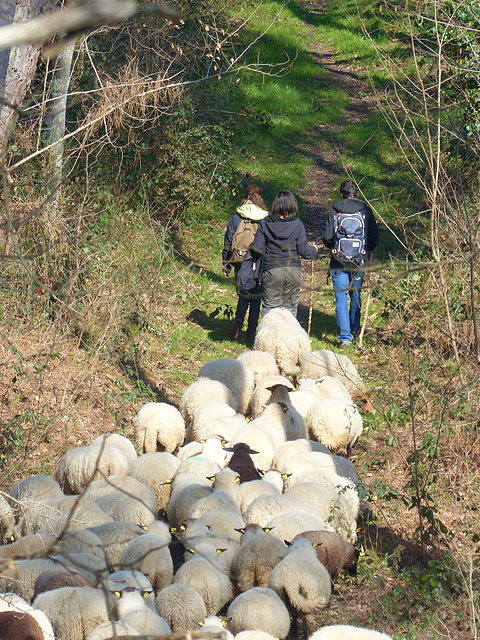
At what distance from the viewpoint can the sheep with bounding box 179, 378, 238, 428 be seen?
25.1ft

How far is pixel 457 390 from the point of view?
6391 millimetres

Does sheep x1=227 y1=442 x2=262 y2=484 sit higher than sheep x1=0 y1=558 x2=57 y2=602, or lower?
lower

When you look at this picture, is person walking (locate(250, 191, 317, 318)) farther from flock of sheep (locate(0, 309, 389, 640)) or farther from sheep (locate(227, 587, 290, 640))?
sheep (locate(227, 587, 290, 640))

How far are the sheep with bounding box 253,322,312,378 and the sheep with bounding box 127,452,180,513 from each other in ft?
9.04

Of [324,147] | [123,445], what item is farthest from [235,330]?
[324,147]

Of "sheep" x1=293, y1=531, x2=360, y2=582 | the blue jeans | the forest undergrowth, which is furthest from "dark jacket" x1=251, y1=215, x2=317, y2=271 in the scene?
"sheep" x1=293, y1=531, x2=360, y2=582

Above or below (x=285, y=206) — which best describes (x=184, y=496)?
below

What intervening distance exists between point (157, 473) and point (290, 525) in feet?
5.01

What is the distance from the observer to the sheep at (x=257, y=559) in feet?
16.0

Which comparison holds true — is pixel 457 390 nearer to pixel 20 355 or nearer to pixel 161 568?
pixel 161 568

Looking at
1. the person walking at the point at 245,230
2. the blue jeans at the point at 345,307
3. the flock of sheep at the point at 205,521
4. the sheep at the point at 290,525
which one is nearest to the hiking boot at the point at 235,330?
the person walking at the point at 245,230

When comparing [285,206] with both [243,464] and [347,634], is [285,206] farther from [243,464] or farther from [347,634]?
[347,634]

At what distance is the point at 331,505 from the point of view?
577 cm

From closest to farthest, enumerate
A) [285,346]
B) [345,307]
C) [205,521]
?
[205,521]
[285,346]
[345,307]
